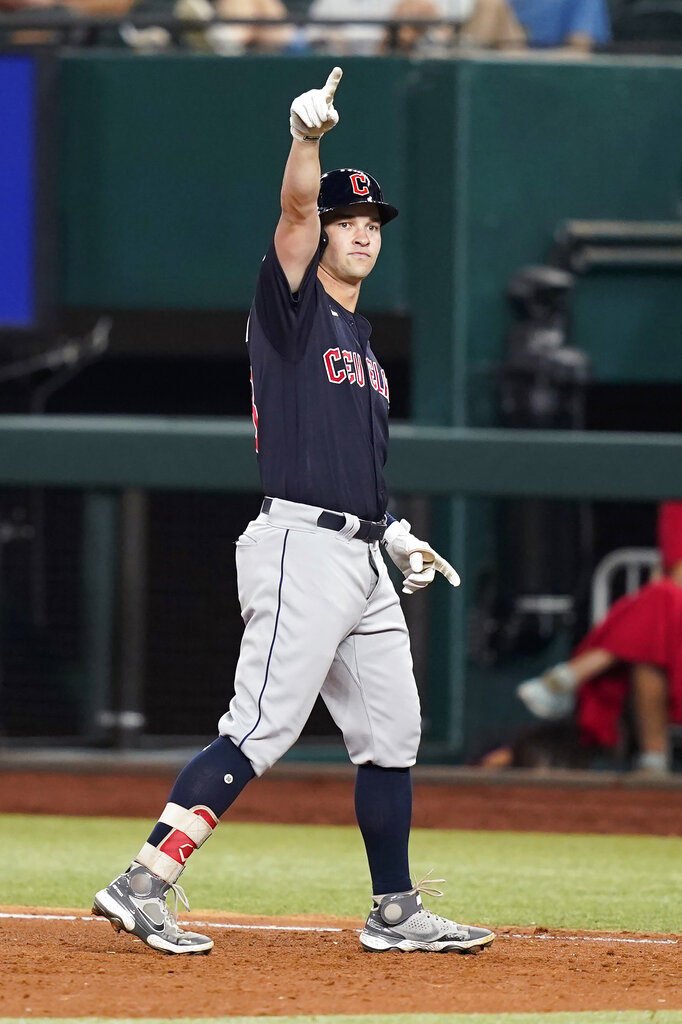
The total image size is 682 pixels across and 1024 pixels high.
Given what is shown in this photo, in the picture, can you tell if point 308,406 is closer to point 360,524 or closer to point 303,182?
point 360,524

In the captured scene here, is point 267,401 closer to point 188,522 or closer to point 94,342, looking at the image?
point 188,522

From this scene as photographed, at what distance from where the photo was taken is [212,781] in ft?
12.8

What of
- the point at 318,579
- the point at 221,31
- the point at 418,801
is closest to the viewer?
the point at 318,579

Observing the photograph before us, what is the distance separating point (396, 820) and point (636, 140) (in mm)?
6933

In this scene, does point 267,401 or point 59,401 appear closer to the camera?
point 267,401

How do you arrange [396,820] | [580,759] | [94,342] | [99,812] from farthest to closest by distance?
[94,342], [580,759], [99,812], [396,820]

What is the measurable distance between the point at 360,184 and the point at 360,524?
0.82 metres

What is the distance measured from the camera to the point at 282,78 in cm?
1014

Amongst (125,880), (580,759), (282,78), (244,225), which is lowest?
(580,759)

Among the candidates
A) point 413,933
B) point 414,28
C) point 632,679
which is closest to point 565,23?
point 414,28

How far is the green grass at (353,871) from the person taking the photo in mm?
5145

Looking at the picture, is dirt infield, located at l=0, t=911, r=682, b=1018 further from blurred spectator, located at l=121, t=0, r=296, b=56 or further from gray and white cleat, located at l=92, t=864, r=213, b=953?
blurred spectator, located at l=121, t=0, r=296, b=56

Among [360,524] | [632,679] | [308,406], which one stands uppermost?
[308,406]

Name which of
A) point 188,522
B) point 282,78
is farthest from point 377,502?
point 282,78
